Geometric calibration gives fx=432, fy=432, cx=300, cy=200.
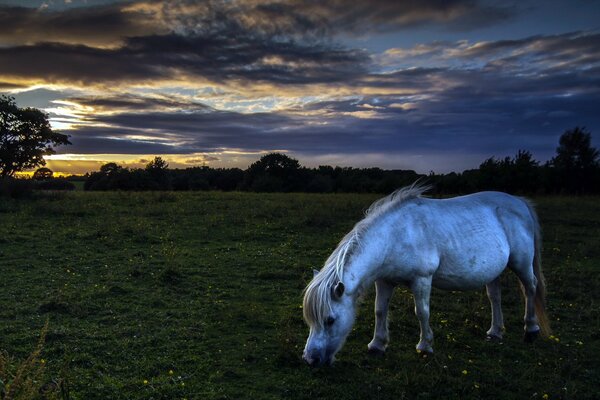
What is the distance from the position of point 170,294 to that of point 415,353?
201 inches

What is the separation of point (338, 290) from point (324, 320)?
0.40 meters

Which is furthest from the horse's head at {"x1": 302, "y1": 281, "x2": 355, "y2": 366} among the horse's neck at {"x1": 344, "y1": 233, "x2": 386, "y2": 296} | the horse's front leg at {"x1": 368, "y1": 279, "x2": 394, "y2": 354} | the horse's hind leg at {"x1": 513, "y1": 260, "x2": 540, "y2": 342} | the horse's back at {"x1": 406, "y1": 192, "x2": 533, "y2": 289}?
the horse's hind leg at {"x1": 513, "y1": 260, "x2": 540, "y2": 342}

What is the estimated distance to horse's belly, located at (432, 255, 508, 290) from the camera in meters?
6.27

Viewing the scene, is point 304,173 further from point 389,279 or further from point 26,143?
point 389,279

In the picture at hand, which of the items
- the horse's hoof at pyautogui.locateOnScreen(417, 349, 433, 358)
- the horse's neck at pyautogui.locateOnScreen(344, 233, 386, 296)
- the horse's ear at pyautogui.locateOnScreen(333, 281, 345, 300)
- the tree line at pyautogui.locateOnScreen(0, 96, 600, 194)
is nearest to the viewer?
the horse's ear at pyautogui.locateOnScreen(333, 281, 345, 300)

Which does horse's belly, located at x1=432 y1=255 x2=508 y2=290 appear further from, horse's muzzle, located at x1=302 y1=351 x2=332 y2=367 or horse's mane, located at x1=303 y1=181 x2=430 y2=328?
horse's muzzle, located at x1=302 y1=351 x2=332 y2=367

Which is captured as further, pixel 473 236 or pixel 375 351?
pixel 473 236

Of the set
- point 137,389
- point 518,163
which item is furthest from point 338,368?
point 518,163

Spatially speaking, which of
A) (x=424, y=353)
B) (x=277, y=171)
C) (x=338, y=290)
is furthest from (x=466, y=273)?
(x=277, y=171)

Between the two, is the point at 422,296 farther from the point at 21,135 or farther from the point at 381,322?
the point at 21,135

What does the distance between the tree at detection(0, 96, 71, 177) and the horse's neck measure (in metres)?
45.4

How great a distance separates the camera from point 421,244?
6.02 m

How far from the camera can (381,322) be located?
631 centimetres

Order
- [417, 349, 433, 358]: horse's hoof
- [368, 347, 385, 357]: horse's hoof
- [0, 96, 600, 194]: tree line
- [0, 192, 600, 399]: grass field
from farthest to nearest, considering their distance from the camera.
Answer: [0, 96, 600, 194]: tree line → [368, 347, 385, 357]: horse's hoof → [417, 349, 433, 358]: horse's hoof → [0, 192, 600, 399]: grass field
